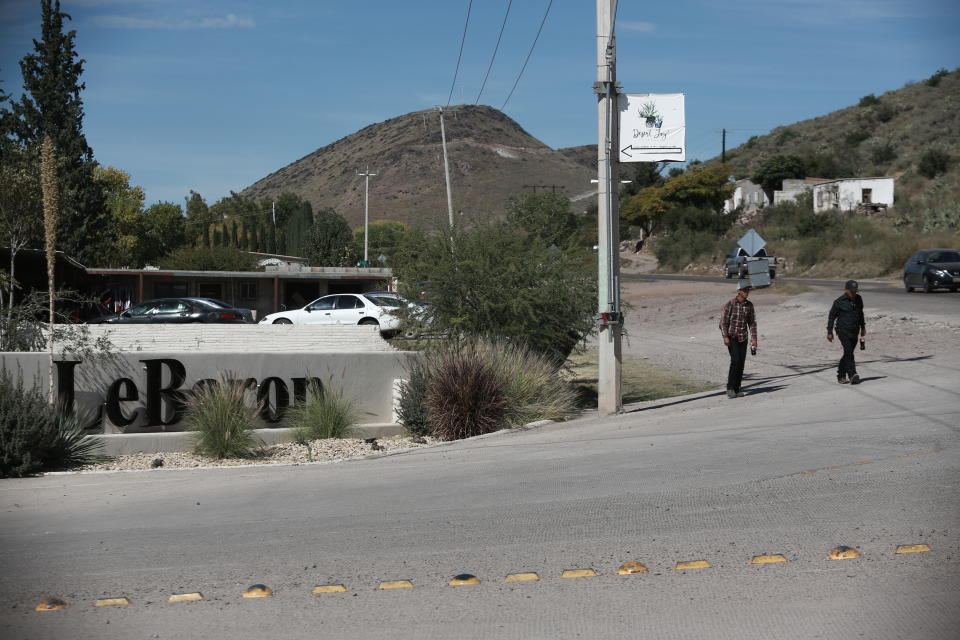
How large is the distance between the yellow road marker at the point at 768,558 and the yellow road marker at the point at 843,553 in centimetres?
35

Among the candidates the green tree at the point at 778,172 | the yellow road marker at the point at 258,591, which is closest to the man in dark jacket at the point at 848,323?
the yellow road marker at the point at 258,591

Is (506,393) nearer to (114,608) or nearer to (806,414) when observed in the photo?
(806,414)

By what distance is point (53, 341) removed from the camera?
53.7 feet

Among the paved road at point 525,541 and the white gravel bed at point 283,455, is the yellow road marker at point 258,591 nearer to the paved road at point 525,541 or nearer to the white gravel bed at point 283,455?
the paved road at point 525,541

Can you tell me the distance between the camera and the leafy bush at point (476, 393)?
16.3 meters

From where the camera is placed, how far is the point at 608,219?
669 inches

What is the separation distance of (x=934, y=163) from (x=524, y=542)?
8387cm

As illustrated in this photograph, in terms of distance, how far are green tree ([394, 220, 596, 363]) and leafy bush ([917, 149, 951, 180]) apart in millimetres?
70817

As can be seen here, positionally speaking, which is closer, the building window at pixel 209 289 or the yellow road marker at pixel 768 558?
the yellow road marker at pixel 768 558

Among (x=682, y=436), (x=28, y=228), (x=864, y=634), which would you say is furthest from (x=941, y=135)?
(x=864, y=634)

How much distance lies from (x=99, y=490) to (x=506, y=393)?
291 inches

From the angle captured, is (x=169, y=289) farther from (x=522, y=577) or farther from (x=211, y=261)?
(x=522, y=577)

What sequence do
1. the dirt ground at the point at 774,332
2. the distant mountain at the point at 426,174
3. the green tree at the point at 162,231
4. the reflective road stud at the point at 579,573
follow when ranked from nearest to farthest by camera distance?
the reflective road stud at the point at 579,573
the dirt ground at the point at 774,332
the green tree at the point at 162,231
the distant mountain at the point at 426,174

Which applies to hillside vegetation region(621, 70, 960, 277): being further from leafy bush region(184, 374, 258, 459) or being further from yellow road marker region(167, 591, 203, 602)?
yellow road marker region(167, 591, 203, 602)
